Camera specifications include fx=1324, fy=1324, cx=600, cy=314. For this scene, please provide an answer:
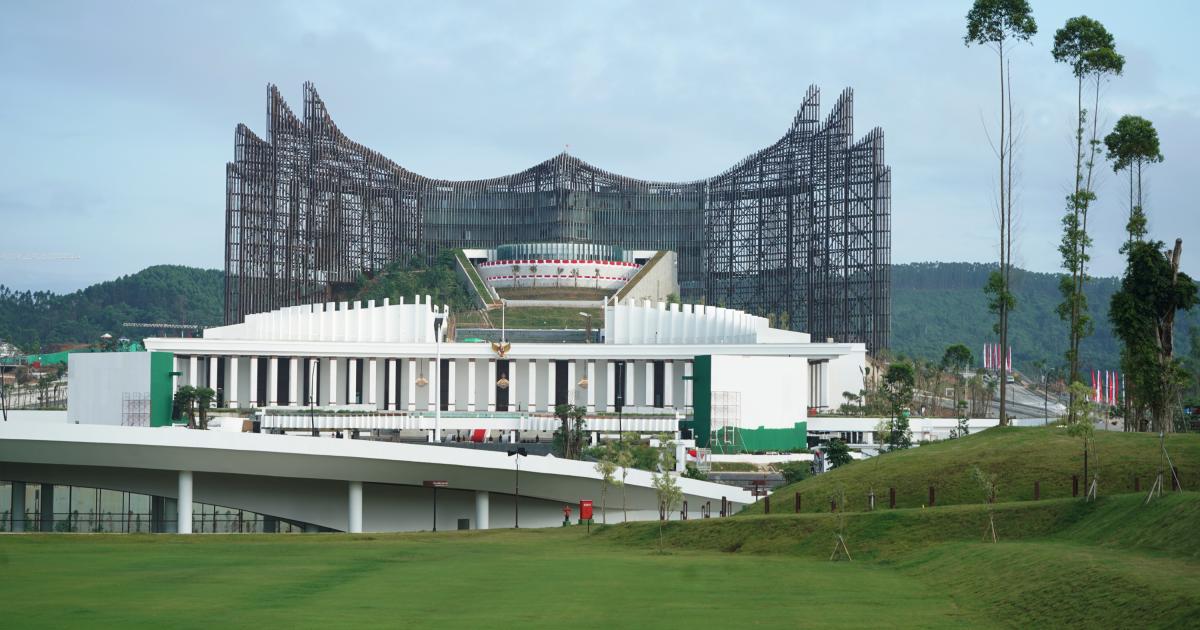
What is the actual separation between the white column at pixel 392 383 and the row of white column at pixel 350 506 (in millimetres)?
37409

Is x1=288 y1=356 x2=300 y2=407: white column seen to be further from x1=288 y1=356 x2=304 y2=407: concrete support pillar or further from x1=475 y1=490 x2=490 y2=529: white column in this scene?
x1=475 y1=490 x2=490 y2=529: white column

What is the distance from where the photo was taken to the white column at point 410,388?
99.9m

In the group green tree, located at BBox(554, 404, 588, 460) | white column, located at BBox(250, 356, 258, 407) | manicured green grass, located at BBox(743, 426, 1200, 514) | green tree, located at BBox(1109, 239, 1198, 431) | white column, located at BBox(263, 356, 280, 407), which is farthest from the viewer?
white column, located at BBox(263, 356, 280, 407)

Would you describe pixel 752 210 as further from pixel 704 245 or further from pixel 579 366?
pixel 579 366

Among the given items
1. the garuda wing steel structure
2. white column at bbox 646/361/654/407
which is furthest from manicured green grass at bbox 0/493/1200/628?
the garuda wing steel structure

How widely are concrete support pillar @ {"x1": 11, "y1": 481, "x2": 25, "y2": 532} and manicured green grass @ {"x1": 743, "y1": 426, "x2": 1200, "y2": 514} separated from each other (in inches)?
1308

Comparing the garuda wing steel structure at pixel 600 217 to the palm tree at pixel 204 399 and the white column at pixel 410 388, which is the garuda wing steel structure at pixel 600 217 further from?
the palm tree at pixel 204 399

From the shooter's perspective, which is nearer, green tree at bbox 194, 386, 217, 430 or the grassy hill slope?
the grassy hill slope

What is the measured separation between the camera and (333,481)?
62.3 meters

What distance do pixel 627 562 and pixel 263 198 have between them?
12081 cm

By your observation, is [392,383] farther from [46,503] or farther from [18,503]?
[18,503]

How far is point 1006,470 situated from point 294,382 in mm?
64842

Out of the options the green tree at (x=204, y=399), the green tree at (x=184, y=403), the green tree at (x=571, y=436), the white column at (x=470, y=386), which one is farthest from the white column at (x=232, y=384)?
the green tree at (x=571, y=436)

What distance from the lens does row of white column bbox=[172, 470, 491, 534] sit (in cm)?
5759
